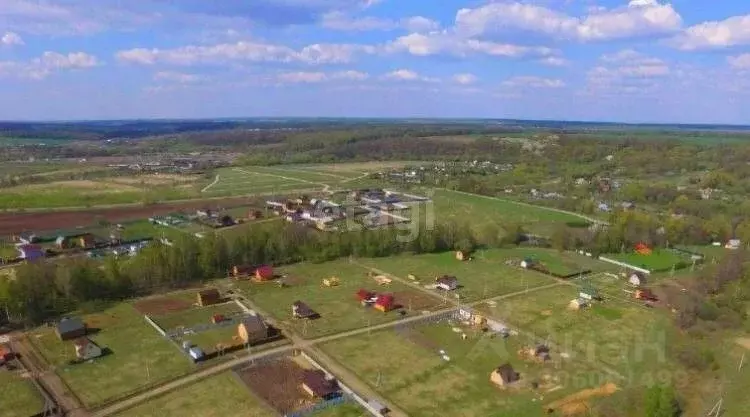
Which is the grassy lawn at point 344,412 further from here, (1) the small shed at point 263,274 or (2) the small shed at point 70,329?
(1) the small shed at point 263,274

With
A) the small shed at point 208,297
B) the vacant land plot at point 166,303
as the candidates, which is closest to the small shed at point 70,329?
the vacant land plot at point 166,303

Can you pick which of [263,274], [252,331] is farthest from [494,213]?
[252,331]

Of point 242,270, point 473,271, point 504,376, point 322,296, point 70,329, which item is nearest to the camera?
point 504,376

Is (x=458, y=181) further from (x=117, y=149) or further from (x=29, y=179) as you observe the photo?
(x=117, y=149)

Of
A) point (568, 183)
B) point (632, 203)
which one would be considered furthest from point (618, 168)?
point (632, 203)

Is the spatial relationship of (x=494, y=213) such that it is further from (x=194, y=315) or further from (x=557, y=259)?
(x=194, y=315)

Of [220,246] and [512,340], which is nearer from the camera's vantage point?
[512,340]
